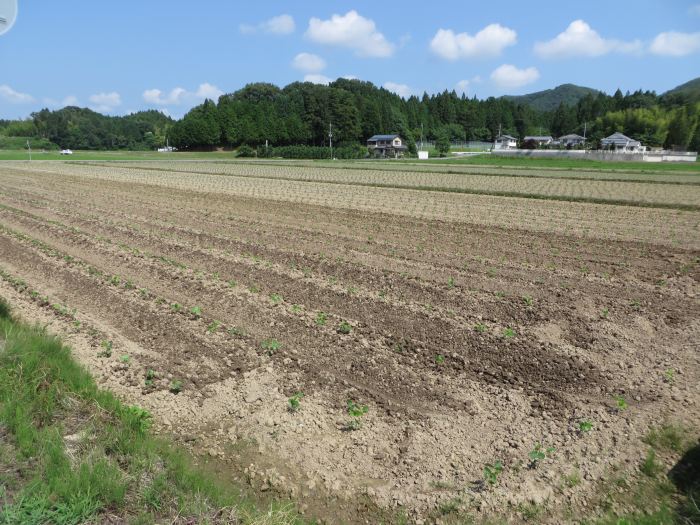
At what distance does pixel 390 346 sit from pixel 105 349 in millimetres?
3986

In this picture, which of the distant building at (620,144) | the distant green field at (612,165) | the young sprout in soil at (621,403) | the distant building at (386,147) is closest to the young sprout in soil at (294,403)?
the young sprout in soil at (621,403)

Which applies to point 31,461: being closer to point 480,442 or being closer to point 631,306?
point 480,442

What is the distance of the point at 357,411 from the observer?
569 cm

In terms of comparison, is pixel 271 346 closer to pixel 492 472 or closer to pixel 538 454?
pixel 492 472

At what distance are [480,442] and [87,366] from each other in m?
4.90

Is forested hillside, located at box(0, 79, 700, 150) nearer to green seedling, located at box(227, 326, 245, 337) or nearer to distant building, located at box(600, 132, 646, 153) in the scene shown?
distant building, located at box(600, 132, 646, 153)

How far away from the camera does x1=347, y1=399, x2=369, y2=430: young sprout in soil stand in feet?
17.9

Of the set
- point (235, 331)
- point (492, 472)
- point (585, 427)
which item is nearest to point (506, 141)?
point (235, 331)

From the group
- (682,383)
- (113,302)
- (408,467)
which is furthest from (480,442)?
(113,302)

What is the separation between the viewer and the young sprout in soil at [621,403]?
586cm

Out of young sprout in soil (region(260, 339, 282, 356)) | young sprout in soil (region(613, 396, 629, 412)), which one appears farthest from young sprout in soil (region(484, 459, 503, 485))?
young sprout in soil (region(260, 339, 282, 356))

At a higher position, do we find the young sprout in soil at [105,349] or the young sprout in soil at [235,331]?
the young sprout in soil at [105,349]

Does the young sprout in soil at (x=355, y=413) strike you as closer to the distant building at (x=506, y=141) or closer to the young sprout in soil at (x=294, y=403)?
the young sprout in soil at (x=294, y=403)

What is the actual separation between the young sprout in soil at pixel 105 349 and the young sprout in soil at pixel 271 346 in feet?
6.77
